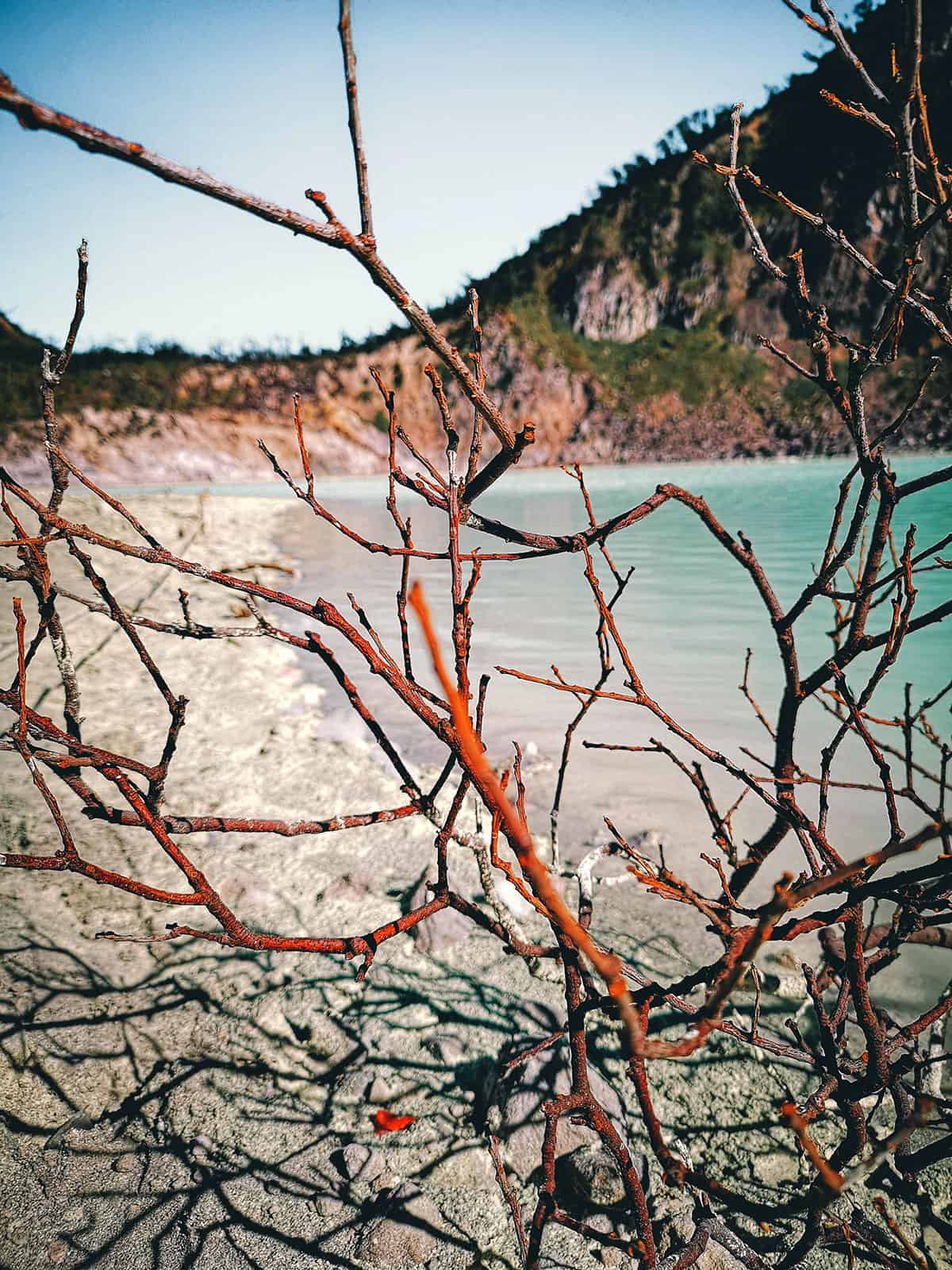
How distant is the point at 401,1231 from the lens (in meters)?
1.51

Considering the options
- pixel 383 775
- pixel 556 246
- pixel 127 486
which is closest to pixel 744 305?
pixel 556 246

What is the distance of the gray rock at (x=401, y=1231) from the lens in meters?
1.48

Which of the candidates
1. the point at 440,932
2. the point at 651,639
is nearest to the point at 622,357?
the point at 651,639

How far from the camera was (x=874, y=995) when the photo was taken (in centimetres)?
245

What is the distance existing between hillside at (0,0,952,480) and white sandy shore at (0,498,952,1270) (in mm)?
38026

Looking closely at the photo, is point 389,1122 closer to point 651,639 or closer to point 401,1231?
point 401,1231

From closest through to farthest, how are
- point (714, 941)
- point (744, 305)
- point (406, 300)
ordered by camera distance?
1. point (406, 300)
2. point (714, 941)
3. point (744, 305)

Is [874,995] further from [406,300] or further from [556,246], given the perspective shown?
[556,246]

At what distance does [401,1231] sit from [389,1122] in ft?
1.01

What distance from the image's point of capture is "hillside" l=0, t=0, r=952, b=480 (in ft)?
122

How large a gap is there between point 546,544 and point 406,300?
50 cm

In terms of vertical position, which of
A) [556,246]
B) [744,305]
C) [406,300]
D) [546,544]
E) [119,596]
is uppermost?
[556,246]

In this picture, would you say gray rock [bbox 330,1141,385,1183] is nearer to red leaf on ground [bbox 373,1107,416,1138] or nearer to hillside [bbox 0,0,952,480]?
red leaf on ground [bbox 373,1107,416,1138]

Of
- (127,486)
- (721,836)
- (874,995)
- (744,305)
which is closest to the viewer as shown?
(721,836)
